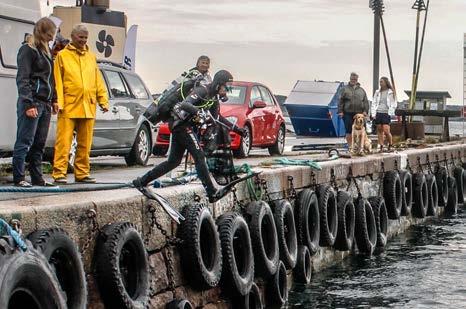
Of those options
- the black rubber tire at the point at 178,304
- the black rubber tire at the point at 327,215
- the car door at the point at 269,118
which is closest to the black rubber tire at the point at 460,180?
the car door at the point at 269,118

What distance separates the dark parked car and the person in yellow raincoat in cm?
443

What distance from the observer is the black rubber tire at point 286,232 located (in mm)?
14431

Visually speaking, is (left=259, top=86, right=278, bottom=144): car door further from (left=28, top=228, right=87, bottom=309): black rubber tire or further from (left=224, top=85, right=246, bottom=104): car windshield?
(left=28, top=228, right=87, bottom=309): black rubber tire

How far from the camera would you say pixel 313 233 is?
16297 millimetres

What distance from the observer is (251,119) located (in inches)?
915

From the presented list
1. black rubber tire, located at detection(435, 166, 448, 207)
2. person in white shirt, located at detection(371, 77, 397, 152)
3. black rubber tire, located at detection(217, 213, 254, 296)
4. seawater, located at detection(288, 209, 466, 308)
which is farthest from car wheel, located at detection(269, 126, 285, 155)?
black rubber tire, located at detection(217, 213, 254, 296)

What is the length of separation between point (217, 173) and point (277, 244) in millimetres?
1381

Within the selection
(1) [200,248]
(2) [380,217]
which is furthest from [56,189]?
(2) [380,217]

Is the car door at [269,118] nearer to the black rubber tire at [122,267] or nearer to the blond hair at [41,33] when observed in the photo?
the blond hair at [41,33]

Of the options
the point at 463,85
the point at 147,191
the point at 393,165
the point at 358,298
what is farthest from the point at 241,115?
the point at 463,85

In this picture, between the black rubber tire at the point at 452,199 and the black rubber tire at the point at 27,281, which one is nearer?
the black rubber tire at the point at 27,281

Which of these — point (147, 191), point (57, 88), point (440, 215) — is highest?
point (57, 88)

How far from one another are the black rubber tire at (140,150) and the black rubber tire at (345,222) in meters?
3.44

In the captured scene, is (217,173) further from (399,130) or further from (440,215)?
(399,130)
